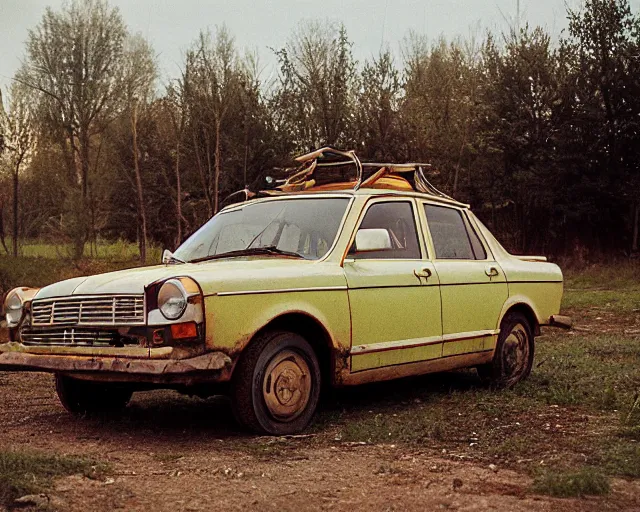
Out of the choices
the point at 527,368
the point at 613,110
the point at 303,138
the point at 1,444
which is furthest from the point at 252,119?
the point at 1,444

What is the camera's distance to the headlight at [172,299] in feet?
17.9

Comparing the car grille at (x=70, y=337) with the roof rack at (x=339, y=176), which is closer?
the car grille at (x=70, y=337)

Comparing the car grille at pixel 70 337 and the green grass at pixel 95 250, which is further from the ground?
the green grass at pixel 95 250

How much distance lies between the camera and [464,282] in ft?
24.7

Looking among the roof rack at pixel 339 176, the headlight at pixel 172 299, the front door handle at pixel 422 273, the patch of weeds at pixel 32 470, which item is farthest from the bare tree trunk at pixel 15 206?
the patch of weeds at pixel 32 470

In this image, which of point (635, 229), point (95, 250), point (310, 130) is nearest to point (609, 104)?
point (635, 229)

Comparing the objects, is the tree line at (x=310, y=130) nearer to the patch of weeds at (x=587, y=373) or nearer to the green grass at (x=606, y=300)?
the green grass at (x=606, y=300)

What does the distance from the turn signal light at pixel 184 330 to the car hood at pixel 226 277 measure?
221 mm

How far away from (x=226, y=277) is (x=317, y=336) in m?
0.96

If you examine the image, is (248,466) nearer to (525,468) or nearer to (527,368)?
(525,468)

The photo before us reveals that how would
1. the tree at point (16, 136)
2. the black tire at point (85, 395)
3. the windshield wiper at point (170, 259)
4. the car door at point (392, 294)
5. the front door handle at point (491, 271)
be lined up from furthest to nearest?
the tree at point (16, 136) → the front door handle at point (491, 271) → the windshield wiper at point (170, 259) → the black tire at point (85, 395) → the car door at point (392, 294)

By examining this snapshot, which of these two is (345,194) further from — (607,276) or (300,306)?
(607,276)

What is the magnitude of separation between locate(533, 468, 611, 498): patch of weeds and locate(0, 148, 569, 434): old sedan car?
1.91 metres

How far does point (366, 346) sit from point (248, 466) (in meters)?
1.71
